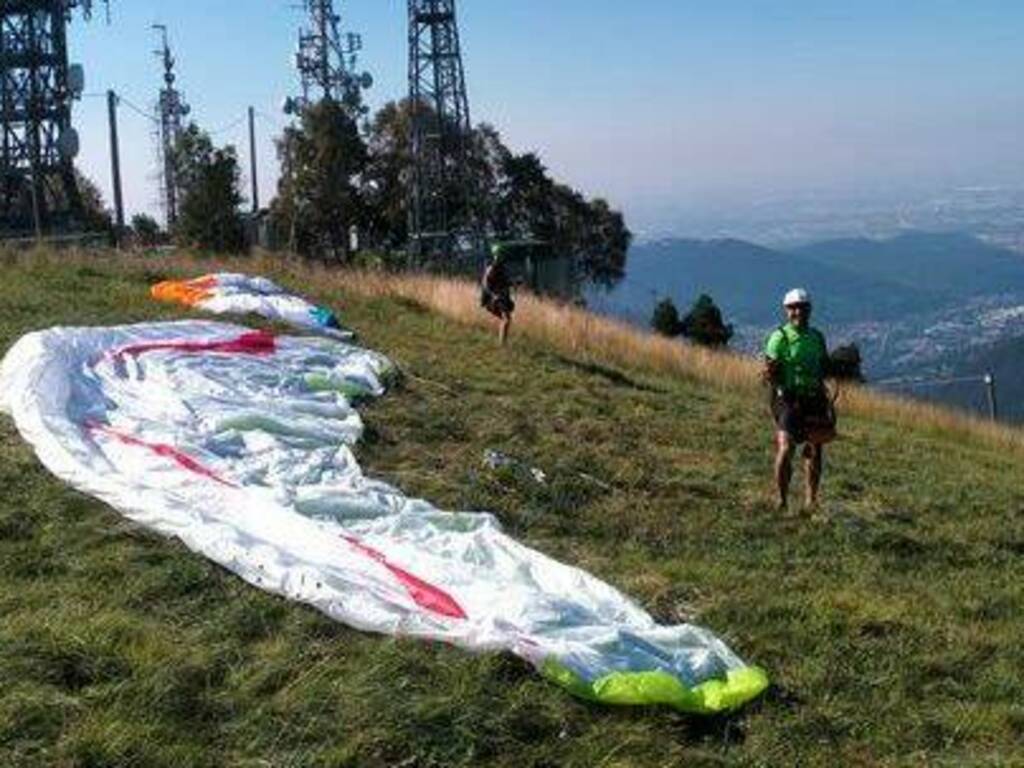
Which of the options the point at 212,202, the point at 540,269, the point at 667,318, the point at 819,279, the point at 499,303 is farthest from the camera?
the point at 819,279

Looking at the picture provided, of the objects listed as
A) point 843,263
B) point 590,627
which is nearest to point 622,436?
point 590,627

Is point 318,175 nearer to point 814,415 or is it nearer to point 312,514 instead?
point 814,415

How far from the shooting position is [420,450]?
409 inches

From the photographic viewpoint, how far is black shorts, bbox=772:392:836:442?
33.9 ft

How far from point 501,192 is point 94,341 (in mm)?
33815

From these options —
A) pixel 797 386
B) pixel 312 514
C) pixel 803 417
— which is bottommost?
pixel 312 514

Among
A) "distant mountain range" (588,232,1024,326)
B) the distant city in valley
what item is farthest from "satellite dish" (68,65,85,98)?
"distant mountain range" (588,232,1024,326)

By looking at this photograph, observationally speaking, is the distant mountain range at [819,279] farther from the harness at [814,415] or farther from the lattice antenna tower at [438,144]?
the harness at [814,415]

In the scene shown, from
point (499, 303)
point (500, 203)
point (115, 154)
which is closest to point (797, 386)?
point (499, 303)

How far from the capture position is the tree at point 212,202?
102 feet

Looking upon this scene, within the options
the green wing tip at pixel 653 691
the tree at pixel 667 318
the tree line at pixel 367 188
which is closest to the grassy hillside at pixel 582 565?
the green wing tip at pixel 653 691

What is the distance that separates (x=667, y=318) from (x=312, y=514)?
26.2 meters

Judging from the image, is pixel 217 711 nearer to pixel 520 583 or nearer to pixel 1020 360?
pixel 520 583

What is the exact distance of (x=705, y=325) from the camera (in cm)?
3325
